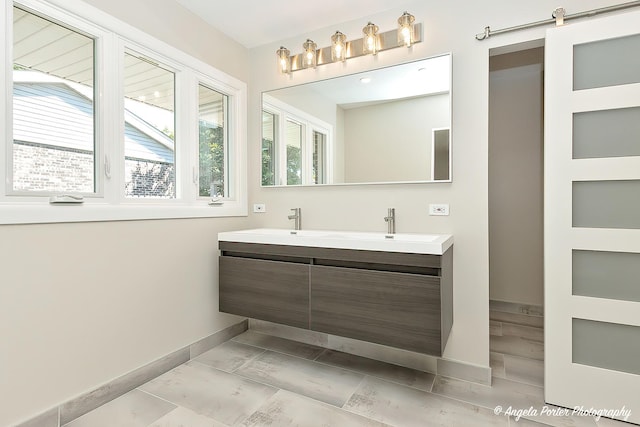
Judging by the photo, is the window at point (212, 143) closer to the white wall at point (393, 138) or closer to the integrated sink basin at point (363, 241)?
the integrated sink basin at point (363, 241)

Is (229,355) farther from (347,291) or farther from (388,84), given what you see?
(388,84)

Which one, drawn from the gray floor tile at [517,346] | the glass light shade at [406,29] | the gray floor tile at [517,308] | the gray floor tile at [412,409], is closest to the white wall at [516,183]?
the gray floor tile at [517,308]

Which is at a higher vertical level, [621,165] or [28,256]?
[621,165]

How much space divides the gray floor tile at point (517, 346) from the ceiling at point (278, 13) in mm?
2630

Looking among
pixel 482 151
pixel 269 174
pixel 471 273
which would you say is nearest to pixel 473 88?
pixel 482 151

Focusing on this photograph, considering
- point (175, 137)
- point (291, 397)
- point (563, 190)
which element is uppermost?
point (175, 137)

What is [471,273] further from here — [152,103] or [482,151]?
[152,103]

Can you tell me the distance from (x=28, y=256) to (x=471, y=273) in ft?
8.07

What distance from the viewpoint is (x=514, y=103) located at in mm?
3480

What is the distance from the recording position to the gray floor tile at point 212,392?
1838 millimetres

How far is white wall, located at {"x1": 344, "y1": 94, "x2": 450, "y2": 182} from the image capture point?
7.52 feet

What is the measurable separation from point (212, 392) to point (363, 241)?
129 centimetres

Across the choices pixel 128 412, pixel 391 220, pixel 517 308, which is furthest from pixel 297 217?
pixel 517 308

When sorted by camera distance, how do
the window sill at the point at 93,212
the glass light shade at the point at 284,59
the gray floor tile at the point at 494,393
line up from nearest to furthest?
1. the window sill at the point at 93,212
2. the gray floor tile at the point at 494,393
3. the glass light shade at the point at 284,59
